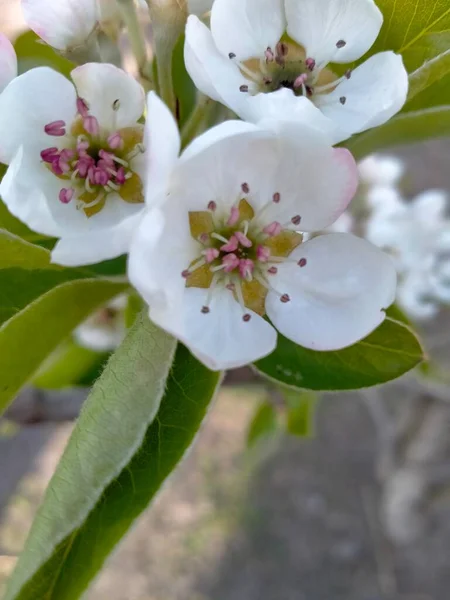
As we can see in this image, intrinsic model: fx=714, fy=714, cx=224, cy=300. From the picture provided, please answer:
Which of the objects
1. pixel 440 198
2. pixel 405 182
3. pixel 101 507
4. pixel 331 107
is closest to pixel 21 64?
pixel 331 107

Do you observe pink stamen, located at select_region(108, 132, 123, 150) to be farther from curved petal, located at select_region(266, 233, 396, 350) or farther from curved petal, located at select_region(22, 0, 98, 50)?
curved petal, located at select_region(266, 233, 396, 350)

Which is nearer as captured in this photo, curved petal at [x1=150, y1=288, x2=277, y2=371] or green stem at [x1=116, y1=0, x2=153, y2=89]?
curved petal at [x1=150, y1=288, x2=277, y2=371]

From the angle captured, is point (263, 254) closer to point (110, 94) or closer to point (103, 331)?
point (110, 94)

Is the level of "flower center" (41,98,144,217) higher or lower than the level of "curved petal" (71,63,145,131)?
lower

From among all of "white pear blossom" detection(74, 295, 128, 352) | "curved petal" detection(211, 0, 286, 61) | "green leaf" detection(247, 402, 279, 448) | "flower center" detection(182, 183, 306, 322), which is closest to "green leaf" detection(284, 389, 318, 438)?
"green leaf" detection(247, 402, 279, 448)

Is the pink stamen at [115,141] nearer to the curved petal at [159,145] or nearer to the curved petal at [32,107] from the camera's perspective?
the curved petal at [32,107]

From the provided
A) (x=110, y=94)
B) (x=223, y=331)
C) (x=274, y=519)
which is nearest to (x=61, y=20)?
(x=110, y=94)
